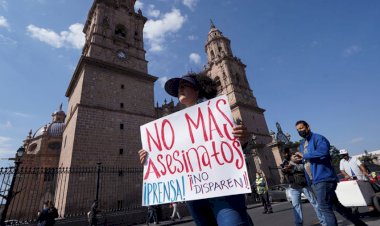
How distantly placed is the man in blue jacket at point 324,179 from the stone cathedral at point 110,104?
→ 10658mm

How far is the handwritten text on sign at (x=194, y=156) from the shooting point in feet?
6.12

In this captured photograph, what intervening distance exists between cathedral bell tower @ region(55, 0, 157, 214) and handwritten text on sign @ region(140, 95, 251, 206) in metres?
12.8

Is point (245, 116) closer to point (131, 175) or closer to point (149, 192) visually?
point (131, 175)

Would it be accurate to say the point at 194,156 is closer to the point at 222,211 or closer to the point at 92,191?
the point at 222,211

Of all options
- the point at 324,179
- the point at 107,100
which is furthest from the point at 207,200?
the point at 107,100

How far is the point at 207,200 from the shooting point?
1928 mm

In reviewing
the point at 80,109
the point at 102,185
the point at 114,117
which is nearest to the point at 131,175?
the point at 102,185

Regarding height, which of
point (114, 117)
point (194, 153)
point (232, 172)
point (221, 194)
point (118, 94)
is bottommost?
point (221, 194)

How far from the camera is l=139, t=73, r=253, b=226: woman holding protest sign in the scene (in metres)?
1.65

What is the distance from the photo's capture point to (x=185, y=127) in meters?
2.29

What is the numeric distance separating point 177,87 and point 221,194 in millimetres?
1361

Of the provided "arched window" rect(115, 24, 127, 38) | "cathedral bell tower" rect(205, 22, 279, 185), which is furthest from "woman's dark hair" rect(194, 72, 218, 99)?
"cathedral bell tower" rect(205, 22, 279, 185)

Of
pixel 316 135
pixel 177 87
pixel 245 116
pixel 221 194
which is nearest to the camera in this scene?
pixel 221 194

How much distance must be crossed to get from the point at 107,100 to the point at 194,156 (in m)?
16.8
